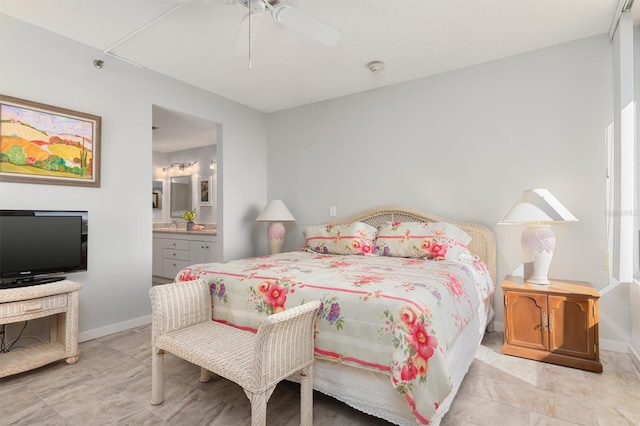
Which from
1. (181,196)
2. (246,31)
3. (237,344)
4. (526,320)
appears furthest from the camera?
(181,196)

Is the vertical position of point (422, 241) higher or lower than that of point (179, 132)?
lower

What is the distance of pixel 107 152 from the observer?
3236 mm

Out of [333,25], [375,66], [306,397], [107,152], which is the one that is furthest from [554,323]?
[107,152]

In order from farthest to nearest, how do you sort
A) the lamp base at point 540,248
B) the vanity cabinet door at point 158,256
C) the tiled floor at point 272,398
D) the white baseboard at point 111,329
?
the vanity cabinet door at point 158,256 → the white baseboard at point 111,329 → the lamp base at point 540,248 → the tiled floor at point 272,398

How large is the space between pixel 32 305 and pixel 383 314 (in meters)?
2.42

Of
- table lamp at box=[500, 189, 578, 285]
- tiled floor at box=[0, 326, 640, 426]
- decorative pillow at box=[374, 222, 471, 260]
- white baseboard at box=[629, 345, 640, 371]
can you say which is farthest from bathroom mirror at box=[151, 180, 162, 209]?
white baseboard at box=[629, 345, 640, 371]

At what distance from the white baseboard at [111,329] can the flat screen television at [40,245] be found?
591 mm

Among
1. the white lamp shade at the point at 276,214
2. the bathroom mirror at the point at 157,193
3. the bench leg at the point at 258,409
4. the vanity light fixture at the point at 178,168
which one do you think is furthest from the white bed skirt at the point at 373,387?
the bathroom mirror at the point at 157,193

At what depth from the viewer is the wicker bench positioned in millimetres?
1486

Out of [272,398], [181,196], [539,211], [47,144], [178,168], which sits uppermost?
[178,168]

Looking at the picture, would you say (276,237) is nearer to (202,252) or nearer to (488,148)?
(202,252)

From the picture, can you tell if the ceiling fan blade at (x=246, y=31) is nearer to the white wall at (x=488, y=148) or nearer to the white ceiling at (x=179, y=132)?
the white ceiling at (x=179, y=132)

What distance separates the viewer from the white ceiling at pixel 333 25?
249cm

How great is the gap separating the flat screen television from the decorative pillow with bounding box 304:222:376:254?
2.11 metres
